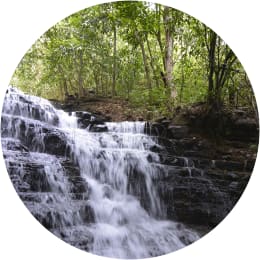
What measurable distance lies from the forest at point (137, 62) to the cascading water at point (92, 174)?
179 mm

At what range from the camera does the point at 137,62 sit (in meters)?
2.23

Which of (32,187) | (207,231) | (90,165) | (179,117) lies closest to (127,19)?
(179,117)

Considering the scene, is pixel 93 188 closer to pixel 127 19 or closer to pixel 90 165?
pixel 90 165

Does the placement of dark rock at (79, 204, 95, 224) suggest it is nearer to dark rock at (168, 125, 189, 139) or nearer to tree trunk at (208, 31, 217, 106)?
dark rock at (168, 125, 189, 139)

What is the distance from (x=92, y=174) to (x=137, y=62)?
0.73m

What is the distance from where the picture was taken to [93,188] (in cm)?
223

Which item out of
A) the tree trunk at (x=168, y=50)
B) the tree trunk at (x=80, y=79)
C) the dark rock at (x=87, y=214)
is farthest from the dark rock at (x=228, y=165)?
the tree trunk at (x=80, y=79)

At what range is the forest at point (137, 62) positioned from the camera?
2246 mm

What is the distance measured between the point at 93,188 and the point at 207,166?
2.30 ft

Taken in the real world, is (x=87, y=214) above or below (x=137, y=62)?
below

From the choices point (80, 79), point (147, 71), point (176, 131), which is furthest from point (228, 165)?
point (80, 79)

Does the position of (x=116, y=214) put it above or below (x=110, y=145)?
below

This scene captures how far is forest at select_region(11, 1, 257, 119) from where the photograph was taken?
7.37 feet

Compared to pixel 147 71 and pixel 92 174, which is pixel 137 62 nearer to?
pixel 147 71
